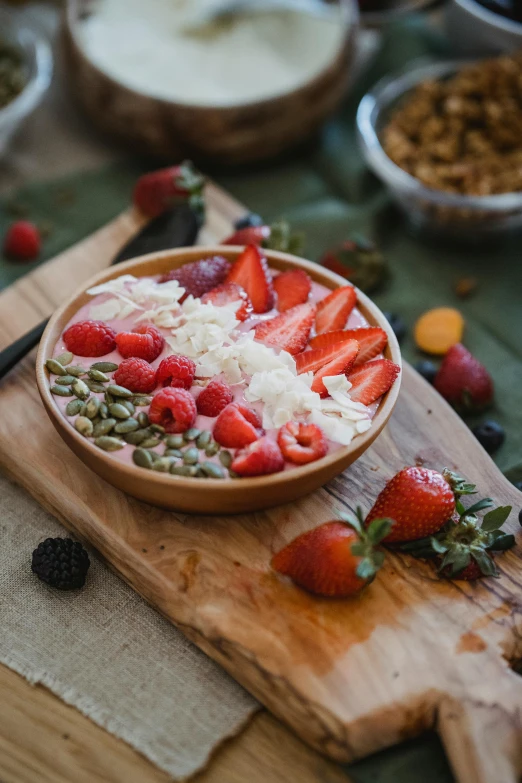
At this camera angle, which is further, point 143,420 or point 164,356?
point 164,356

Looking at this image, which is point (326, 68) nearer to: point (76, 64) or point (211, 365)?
point (76, 64)

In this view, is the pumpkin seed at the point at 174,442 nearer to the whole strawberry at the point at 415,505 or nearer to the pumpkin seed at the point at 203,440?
the pumpkin seed at the point at 203,440

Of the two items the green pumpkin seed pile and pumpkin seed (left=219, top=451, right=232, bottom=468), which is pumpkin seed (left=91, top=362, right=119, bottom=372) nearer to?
the green pumpkin seed pile

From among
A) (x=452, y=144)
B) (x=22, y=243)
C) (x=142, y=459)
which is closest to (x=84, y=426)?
(x=142, y=459)

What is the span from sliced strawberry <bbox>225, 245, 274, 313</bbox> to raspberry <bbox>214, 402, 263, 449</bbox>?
390mm

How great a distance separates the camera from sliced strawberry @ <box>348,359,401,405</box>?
163cm

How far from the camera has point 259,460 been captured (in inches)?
57.6

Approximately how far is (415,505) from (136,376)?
1.98 feet

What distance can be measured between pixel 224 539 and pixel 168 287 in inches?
23.5

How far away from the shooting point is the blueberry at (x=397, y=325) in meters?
2.23

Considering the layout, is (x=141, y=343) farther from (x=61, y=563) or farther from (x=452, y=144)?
(x=452, y=144)

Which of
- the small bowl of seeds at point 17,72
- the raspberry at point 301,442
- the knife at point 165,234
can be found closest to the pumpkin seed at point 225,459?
the raspberry at point 301,442

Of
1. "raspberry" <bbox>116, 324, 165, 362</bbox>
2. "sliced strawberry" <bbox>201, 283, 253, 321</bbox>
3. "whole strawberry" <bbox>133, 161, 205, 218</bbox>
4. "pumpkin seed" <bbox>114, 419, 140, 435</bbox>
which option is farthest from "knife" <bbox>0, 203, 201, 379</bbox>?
"pumpkin seed" <bbox>114, 419, 140, 435</bbox>

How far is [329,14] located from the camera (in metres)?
2.78
